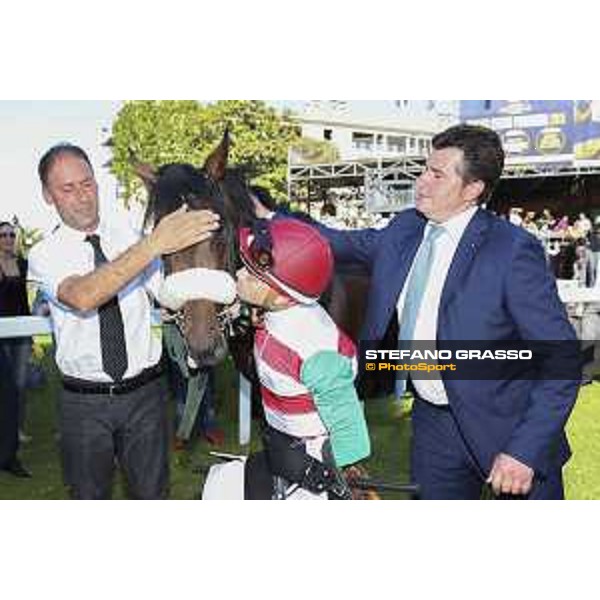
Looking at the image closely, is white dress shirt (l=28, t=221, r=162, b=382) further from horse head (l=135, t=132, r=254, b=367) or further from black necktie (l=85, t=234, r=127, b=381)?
horse head (l=135, t=132, r=254, b=367)

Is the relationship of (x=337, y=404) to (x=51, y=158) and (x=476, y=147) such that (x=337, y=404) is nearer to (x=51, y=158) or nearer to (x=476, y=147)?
(x=476, y=147)

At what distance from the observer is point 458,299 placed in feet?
8.39

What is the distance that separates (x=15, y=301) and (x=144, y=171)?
62cm

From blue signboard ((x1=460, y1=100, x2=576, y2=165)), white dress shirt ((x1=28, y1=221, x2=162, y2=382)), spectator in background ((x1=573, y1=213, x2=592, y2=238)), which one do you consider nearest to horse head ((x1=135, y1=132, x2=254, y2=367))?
white dress shirt ((x1=28, y1=221, x2=162, y2=382))

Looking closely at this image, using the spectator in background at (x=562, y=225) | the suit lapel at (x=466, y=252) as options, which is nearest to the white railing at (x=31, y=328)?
the suit lapel at (x=466, y=252)

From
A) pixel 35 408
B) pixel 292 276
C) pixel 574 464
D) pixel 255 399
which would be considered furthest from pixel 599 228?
pixel 35 408

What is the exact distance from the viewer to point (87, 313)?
8.54ft

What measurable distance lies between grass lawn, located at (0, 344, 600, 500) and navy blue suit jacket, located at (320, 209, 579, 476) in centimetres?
18

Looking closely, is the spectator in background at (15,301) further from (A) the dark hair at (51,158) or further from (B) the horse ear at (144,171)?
(B) the horse ear at (144,171)

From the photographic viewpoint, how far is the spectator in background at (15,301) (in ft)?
8.76

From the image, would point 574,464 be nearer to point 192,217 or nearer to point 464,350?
point 464,350

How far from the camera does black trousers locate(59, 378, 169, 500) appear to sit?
259 cm

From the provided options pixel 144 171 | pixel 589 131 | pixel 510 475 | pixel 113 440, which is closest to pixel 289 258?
pixel 144 171

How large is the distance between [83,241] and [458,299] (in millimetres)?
1260
